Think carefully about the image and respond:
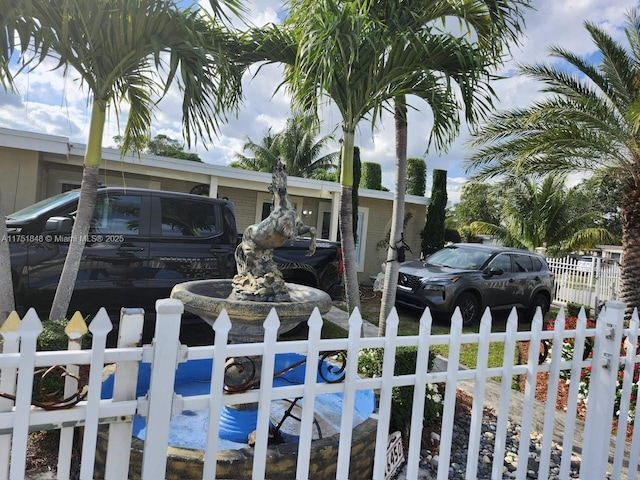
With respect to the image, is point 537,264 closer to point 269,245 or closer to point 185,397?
point 269,245

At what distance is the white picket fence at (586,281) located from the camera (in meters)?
12.1

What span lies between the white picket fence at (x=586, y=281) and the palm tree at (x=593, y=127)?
4364mm

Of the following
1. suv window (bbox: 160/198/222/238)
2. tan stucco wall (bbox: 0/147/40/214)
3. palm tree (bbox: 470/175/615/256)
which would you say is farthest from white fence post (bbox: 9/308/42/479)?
palm tree (bbox: 470/175/615/256)

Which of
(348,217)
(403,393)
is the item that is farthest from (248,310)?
(348,217)

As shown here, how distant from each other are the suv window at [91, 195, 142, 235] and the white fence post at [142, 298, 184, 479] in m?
4.57

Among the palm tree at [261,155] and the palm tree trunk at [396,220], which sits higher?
the palm tree at [261,155]

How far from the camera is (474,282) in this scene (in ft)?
29.3

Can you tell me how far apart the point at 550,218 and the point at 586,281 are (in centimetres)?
282

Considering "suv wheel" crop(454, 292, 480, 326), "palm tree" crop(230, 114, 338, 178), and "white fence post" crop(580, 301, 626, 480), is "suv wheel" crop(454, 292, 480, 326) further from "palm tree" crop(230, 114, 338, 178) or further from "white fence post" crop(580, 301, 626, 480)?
"palm tree" crop(230, 114, 338, 178)

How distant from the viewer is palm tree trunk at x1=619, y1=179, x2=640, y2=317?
7.75m

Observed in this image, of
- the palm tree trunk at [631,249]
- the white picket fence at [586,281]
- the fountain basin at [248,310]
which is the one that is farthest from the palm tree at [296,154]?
the fountain basin at [248,310]

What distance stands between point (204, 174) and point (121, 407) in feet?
31.1

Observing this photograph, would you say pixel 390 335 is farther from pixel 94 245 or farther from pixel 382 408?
pixel 94 245

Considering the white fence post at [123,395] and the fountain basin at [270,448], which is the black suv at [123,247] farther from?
the white fence post at [123,395]
